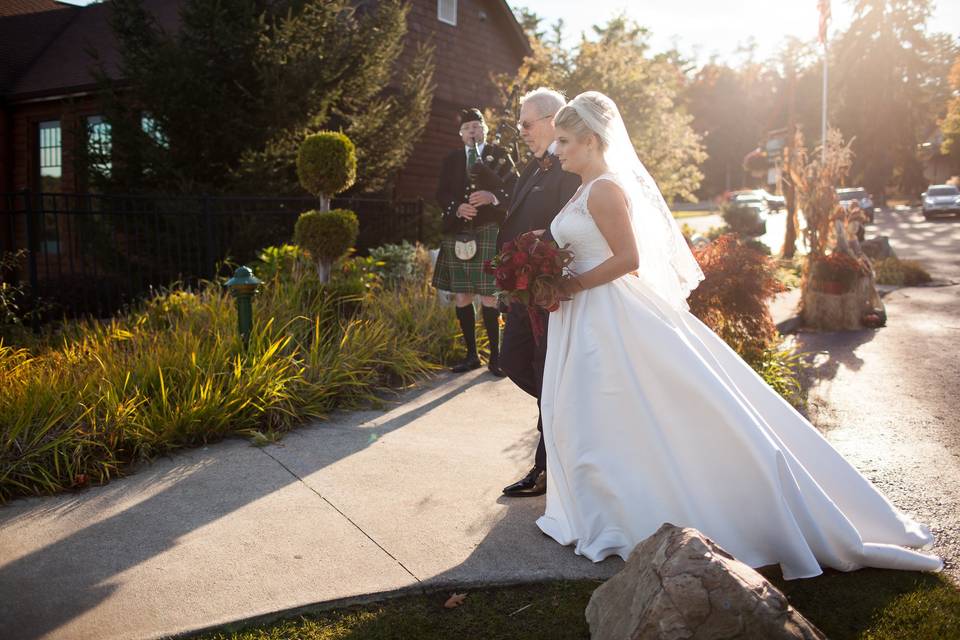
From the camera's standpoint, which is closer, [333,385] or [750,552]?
[750,552]

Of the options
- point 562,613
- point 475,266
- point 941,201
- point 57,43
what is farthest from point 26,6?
point 941,201

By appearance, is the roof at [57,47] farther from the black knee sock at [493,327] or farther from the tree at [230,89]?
the black knee sock at [493,327]

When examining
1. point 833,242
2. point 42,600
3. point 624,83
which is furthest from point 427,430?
point 624,83

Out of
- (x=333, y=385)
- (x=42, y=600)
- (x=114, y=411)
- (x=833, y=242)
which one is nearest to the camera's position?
(x=42, y=600)

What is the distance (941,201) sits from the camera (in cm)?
3538

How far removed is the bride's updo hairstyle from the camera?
11.8ft

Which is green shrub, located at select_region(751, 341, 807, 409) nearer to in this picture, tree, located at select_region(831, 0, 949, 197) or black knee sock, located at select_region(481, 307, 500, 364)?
black knee sock, located at select_region(481, 307, 500, 364)

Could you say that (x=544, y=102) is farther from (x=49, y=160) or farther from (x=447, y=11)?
(x=49, y=160)

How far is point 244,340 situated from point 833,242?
7.97 metres

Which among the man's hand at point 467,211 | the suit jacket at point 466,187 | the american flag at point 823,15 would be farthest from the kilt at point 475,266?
the american flag at point 823,15

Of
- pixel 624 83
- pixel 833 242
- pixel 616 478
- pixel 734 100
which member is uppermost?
pixel 734 100

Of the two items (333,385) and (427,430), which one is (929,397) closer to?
(427,430)

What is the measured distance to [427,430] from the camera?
5.50 meters

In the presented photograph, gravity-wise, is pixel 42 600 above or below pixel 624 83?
below
